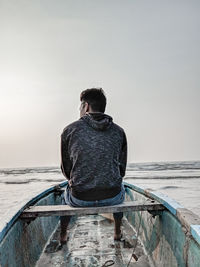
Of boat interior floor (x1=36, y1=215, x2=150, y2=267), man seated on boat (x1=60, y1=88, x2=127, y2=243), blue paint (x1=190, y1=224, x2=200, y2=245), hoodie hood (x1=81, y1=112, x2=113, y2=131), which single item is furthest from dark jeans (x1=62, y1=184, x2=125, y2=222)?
blue paint (x1=190, y1=224, x2=200, y2=245)

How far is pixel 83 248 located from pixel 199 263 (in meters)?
2.06

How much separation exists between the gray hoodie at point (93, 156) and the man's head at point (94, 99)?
0.18 metres

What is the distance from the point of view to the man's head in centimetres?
259

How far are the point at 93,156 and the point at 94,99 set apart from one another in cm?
71

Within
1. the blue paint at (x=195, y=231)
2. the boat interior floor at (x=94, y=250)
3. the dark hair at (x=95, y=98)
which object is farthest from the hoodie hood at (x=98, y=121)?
the boat interior floor at (x=94, y=250)

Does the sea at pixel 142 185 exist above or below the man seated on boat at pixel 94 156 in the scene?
below

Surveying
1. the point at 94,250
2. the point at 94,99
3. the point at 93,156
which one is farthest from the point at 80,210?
the point at 94,99

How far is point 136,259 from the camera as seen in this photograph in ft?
9.20

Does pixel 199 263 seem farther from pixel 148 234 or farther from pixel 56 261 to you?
pixel 56 261

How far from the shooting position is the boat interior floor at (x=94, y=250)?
8.91 feet

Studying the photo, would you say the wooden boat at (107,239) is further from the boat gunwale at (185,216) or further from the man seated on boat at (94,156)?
the man seated on boat at (94,156)

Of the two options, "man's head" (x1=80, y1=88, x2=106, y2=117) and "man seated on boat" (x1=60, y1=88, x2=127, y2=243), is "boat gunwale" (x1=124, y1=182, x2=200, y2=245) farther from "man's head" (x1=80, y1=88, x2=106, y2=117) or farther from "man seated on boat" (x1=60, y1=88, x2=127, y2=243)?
"man's head" (x1=80, y1=88, x2=106, y2=117)

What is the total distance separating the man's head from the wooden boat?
116cm

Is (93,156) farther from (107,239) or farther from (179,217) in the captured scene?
(107,239)
